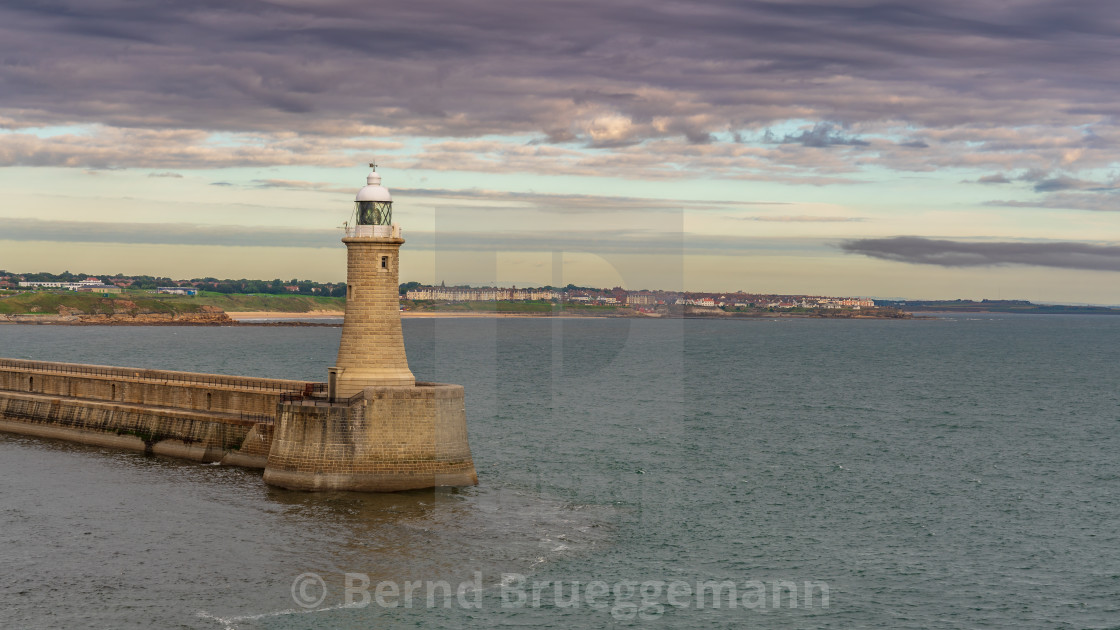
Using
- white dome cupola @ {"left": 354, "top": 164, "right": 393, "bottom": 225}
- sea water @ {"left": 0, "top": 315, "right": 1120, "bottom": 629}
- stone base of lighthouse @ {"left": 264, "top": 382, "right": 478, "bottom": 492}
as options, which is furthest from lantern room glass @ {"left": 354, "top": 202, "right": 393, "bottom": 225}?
sea water @ {"left": 0, "top": 315, "right": 1120, "bottom": 629}

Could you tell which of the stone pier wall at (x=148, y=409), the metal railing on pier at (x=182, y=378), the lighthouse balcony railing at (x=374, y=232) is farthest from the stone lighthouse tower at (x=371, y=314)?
the stone pier wall at (x=148, y=409)

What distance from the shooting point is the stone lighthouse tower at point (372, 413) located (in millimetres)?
37125

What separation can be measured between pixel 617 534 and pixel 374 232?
1457 cm

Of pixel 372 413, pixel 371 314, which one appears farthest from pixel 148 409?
pixel 372 413

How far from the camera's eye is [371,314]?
3925 centimetres

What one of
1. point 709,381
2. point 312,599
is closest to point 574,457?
point 312,599

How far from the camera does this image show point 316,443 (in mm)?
37344

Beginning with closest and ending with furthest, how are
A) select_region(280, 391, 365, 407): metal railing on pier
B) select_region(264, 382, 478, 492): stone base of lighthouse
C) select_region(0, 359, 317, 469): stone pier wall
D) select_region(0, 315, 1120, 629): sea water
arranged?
select_region(0, 315, 1120, 629): sea water < select_region(264, 382, 478, 492): stone base of lighthouse < select_region(280, 391, 365, 407): metal railing on pier < select_region(0, 359, 317, 469): stone pier wall

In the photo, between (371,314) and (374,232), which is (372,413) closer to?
(371,314)

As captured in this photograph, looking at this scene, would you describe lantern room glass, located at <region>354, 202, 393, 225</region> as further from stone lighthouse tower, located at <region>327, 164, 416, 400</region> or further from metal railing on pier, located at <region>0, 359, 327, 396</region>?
metal railing on pier, located at <region>0, 359, 327, 396</region>

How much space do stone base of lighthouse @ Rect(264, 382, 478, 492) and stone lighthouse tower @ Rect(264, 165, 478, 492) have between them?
A: 4cm

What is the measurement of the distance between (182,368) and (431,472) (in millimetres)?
65388

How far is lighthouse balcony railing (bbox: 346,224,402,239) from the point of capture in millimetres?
39219

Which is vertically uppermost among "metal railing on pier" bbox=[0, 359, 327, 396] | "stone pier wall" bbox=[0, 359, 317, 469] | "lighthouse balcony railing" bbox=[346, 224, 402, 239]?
"lighthouse balcony railing" bbox=[346, 224, 402, 239]
